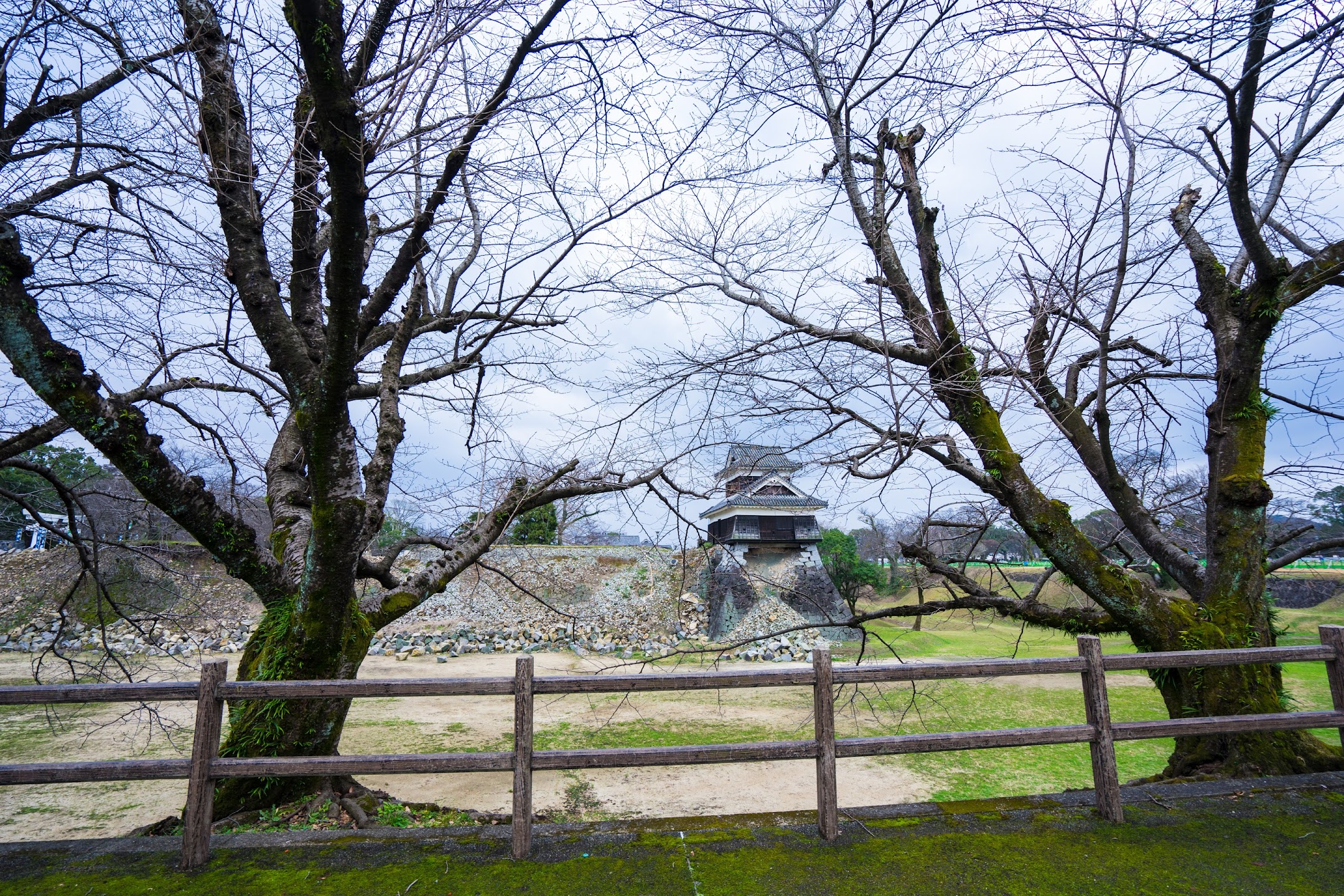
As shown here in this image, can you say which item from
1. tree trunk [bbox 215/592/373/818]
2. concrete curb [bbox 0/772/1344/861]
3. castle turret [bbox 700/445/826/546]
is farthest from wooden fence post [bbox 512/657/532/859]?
castle turret [bbox 700/445/826/546]

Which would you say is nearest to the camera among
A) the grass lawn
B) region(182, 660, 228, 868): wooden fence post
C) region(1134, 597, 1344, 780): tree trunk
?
the grass lawn

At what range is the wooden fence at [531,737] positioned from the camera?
11.1 ft

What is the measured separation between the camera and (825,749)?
12.0ft

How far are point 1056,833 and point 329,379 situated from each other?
4907mm

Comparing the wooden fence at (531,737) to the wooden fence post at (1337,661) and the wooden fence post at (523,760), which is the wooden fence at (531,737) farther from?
the wooden fence post at (1337,661)

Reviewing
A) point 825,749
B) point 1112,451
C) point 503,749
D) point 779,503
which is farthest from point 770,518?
point 825,749

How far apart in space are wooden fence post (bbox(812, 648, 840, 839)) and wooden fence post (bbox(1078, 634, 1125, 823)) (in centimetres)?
151

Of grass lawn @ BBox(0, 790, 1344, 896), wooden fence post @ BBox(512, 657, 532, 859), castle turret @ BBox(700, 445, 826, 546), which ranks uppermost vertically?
castle turret @ BBox(700, 445, 826, 546)

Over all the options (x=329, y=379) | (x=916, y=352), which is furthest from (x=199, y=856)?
(x=916, y=352)

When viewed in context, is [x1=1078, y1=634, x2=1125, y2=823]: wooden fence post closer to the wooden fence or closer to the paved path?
the wooden fence

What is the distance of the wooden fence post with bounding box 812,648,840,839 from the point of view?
3643mm

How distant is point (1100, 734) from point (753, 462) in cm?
268

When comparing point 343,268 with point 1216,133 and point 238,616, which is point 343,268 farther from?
point 238,616

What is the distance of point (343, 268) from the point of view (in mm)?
3482
